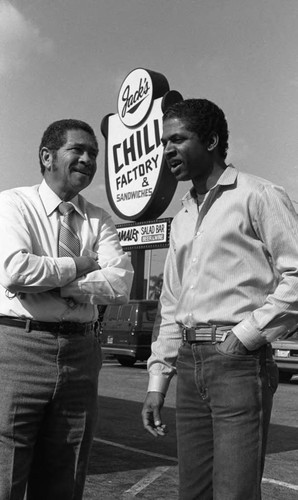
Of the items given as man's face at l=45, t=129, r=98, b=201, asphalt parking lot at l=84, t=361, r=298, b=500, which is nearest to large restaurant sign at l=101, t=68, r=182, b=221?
asphalt parking lot at l=84, t=361, r=298, b=500

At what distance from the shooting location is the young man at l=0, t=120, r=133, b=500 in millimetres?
2748

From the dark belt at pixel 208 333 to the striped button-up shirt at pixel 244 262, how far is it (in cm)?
2

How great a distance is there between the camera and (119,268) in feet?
10.1

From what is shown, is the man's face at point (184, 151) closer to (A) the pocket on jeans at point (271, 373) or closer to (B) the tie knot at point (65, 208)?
(B) the tie knot at point (65, 208)

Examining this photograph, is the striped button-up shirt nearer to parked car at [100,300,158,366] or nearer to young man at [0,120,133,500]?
young man at [0,120,133,500]

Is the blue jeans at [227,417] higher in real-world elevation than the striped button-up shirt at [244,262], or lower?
lower

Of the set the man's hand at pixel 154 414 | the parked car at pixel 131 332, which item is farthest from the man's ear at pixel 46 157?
the parked car at pixel 131 332

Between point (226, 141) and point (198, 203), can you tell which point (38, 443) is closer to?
point (198, 203)

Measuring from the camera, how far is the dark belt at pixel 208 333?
2.56 metres

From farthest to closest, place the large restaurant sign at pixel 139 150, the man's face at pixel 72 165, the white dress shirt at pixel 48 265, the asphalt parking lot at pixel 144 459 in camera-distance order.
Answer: the large restaurant sign at pixel 139 150, the asphalt parking lot at pixel 144 459, the man's face at pixel 72 165, the white dress shirt at pixel 48 265

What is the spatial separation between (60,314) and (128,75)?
22772 mm

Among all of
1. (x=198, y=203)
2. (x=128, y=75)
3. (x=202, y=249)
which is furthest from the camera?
(x=128, y=75)

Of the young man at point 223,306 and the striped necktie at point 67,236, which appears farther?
the striped necktie at point 67,236

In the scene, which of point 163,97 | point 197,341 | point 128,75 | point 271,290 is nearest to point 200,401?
point 197,341
